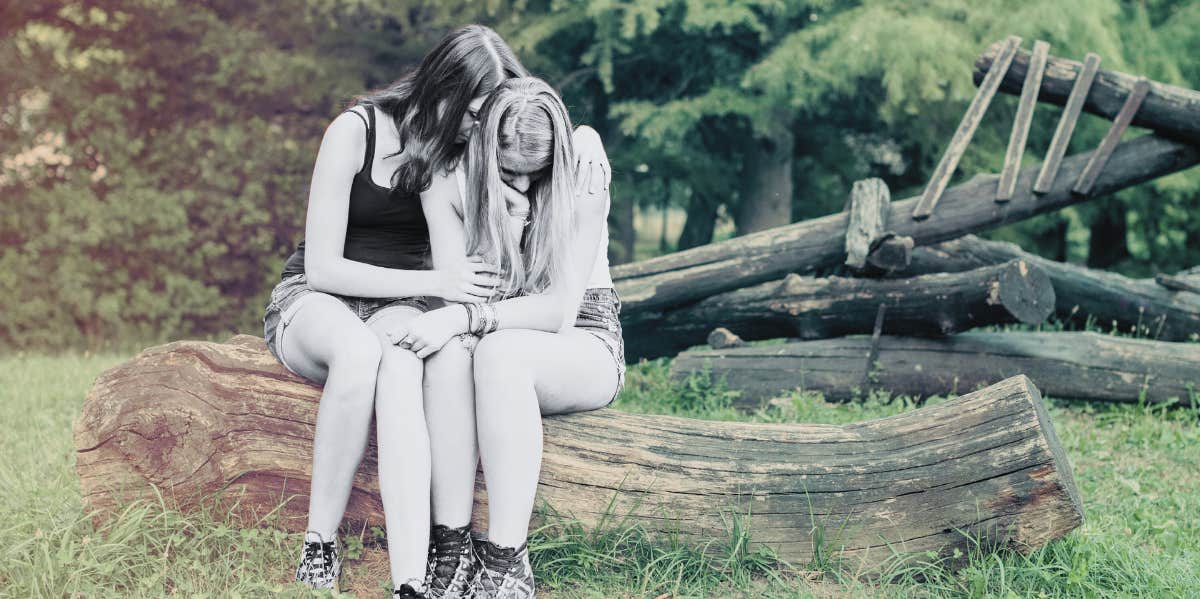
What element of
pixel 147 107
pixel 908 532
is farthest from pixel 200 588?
pixel 147 107

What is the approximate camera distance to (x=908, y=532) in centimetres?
326

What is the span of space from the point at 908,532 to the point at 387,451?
175cm

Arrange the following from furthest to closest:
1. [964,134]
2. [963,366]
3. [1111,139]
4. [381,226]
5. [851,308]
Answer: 1. [964,134]
2. [1111,139]
3. [851,308]
4. [963,366]
5. [381,226]

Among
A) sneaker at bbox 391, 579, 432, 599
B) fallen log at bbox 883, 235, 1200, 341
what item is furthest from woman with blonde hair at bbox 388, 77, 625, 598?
fallen log at bbox 883, 235, 1200, 341

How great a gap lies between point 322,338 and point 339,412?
0.87 feet

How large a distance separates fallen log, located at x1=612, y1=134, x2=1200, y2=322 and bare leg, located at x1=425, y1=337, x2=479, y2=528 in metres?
3.27

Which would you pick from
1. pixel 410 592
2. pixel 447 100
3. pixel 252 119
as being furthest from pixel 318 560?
pixel 252 119

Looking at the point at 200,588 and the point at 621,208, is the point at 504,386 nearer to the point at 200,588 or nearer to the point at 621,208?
the point at 200,588

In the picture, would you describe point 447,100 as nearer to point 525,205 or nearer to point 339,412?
point 525,205

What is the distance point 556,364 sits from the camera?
10.5 feet

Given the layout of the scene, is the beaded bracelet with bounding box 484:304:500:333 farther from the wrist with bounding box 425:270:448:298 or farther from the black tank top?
the black tank top

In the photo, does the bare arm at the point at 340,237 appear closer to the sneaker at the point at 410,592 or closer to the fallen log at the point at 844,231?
the sneaker at the point at 410,592

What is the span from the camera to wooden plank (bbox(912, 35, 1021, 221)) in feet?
20.5

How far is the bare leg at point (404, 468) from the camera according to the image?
9.60 feet
